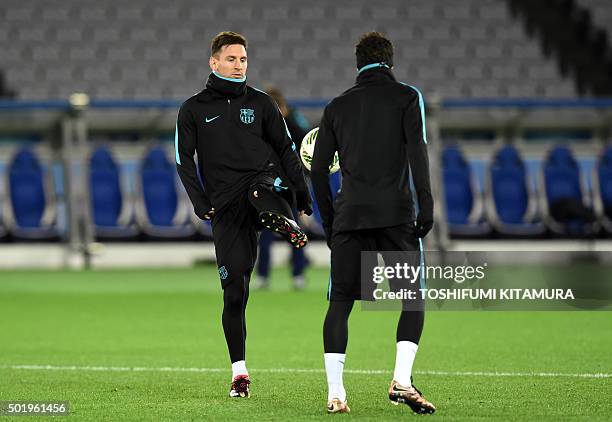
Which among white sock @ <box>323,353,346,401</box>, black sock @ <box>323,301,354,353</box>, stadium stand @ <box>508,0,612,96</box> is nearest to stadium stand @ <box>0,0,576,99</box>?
stadium stand @ <box>508,0,612,96</box>

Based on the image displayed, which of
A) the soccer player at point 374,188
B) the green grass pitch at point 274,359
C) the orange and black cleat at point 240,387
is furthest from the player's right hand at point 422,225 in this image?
the orange and black cleat at point 240,387

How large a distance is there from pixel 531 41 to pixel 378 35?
62.8ft

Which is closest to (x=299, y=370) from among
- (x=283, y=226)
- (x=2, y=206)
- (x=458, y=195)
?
(x=283, y=226)

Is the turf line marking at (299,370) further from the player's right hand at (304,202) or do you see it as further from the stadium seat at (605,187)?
the stadium seat at (605,187)

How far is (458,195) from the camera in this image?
18000mm

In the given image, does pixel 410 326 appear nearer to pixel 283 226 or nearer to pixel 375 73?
pixel 283 226

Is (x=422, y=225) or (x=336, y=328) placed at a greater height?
(x=422, y=225)

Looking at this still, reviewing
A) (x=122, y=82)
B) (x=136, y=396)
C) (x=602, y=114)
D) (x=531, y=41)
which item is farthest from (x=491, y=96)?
(x=136, y=396)

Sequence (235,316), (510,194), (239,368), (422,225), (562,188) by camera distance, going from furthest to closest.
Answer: (510,194) → (562,188) → (235,316) → (239,368) → (422,225)


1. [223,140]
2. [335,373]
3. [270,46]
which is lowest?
[335,373]

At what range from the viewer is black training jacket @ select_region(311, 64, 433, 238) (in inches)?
233

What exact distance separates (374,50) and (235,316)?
5.82 ft

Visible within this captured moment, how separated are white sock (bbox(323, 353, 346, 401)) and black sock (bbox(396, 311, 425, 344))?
1.00ft

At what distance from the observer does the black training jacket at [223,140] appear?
6.89m
